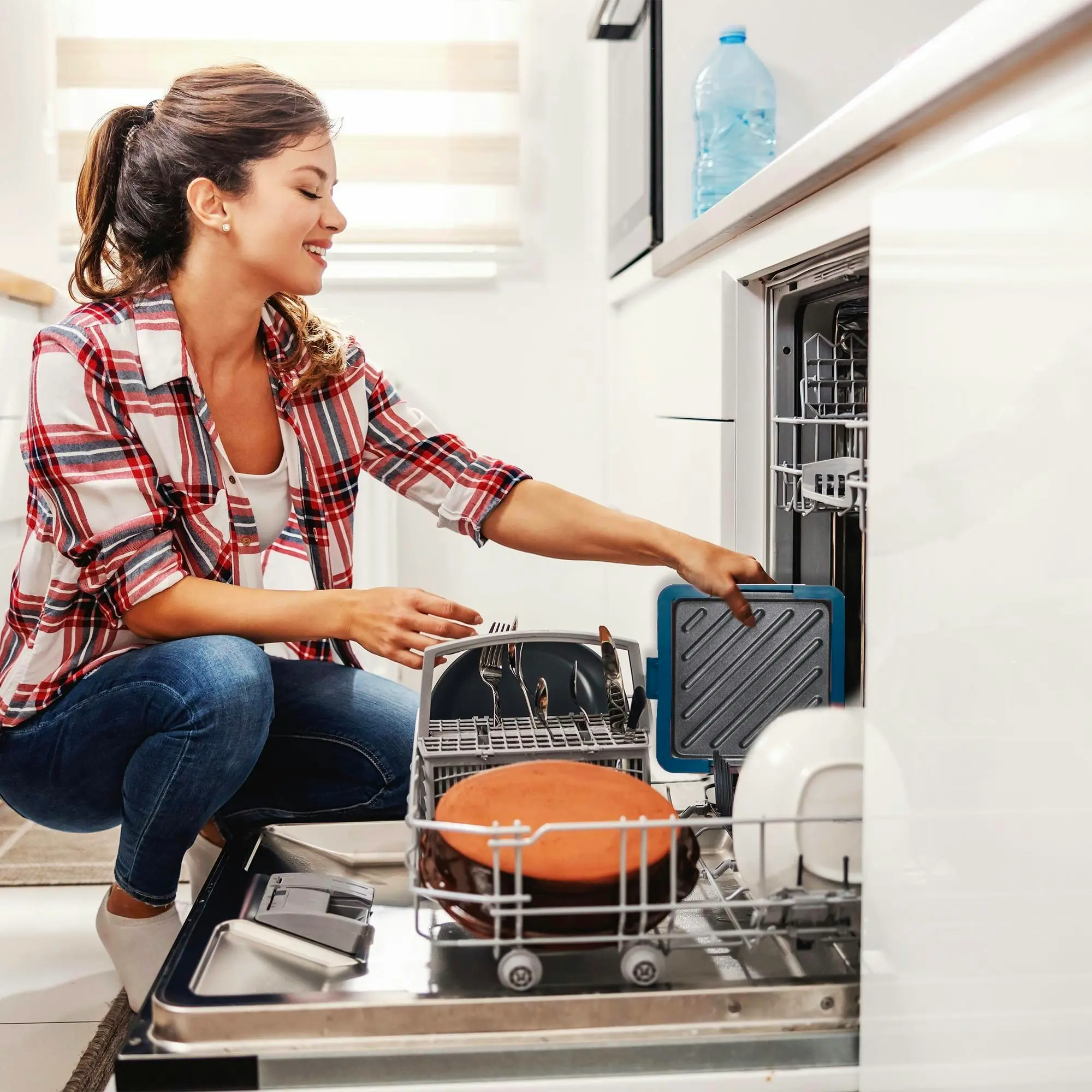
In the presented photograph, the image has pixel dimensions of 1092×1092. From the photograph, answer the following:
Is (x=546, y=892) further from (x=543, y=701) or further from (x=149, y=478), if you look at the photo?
(x=149, y=478)

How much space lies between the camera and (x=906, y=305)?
69 cm

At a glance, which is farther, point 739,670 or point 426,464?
point 426,464

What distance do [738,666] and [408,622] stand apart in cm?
31

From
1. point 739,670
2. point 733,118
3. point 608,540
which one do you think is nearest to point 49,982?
point 608,540

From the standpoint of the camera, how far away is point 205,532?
139 centimetres

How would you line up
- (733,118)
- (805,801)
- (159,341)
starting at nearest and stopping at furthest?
(805,801), (159,341), (733,118)

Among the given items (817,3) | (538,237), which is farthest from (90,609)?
(538,237)

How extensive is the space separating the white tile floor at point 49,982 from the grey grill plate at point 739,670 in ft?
2.68

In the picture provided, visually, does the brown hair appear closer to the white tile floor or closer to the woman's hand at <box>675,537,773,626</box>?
the woman's hand at <box>675,537,773,626</box>

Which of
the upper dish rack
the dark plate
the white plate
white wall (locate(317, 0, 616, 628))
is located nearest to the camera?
the white plate

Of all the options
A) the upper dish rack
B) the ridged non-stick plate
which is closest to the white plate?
the ridged non-stick plate

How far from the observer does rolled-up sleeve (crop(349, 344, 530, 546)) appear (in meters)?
1.49

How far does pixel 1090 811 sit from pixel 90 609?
1.11 metres

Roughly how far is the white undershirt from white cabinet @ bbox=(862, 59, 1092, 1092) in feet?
3.06
